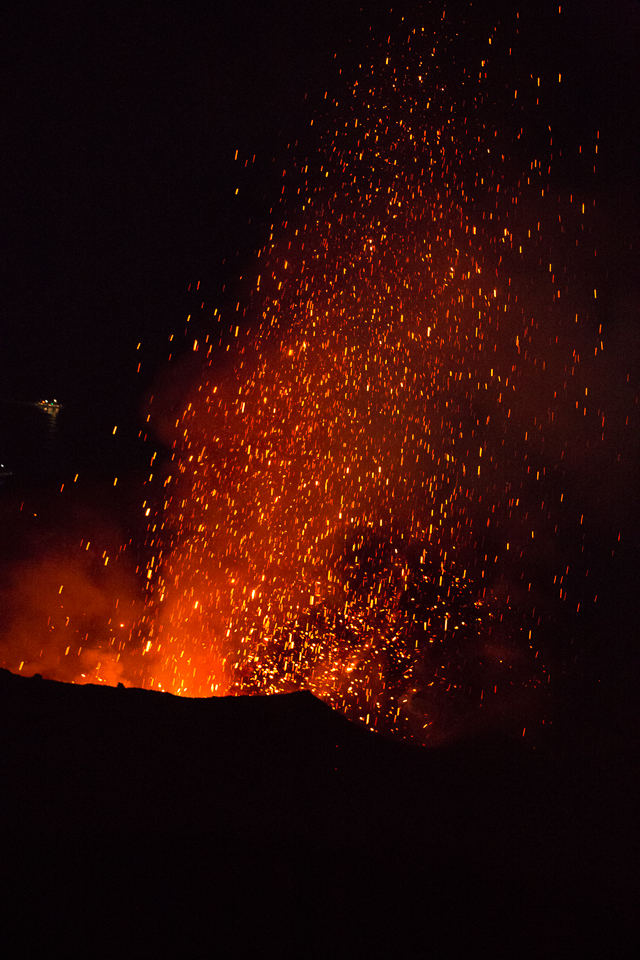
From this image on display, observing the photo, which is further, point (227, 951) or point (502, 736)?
point (502, 736)

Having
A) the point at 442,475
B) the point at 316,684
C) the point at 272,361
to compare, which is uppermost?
the point at 272,361

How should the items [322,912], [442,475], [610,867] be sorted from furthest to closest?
[442,475], [610,867], [322,912]

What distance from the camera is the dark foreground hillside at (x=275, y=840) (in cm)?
182

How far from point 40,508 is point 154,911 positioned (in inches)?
321

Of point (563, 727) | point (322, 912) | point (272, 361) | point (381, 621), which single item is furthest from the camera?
point (272, 361)

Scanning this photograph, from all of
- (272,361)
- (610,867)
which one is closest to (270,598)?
Result: (272,361)

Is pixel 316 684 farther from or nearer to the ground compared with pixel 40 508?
nearer to the ground

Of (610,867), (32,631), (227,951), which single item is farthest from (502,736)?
(32,631)

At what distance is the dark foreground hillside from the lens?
182 centimetres

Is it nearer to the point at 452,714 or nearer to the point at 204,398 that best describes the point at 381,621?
the point at 452,714

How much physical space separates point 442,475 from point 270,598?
4192mm

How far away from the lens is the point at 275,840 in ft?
7.09

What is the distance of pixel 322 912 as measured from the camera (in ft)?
6.44

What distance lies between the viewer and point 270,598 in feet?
23.8
